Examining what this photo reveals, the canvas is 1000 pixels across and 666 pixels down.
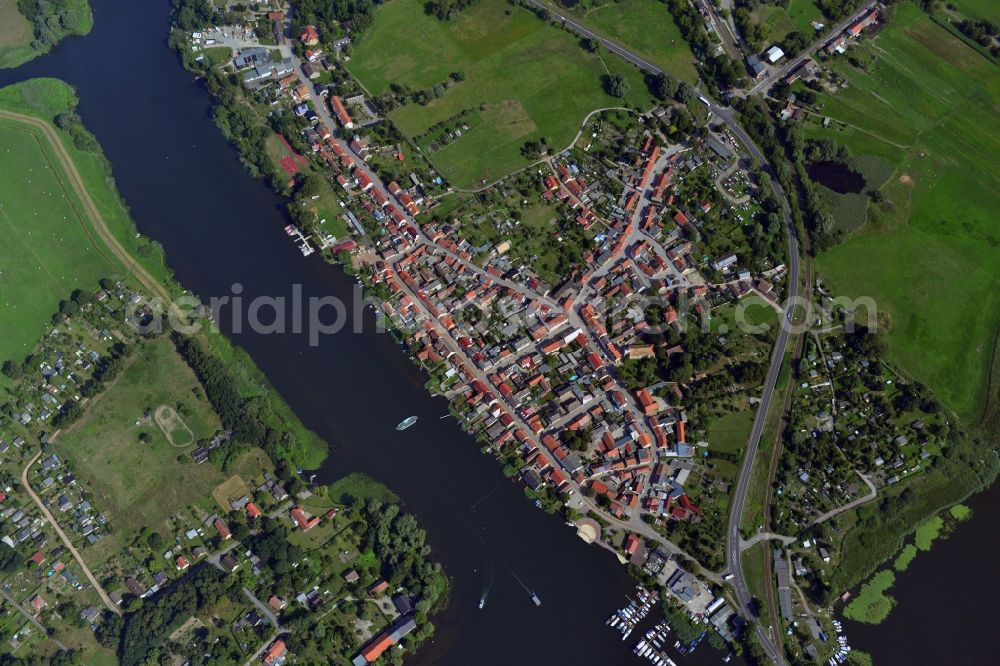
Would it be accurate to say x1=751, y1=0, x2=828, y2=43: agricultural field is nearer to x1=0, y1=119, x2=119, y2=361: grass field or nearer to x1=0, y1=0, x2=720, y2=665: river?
x1=0, y1=0, x2=720, y2=665: river

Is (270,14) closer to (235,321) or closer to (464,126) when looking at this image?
(464,126)

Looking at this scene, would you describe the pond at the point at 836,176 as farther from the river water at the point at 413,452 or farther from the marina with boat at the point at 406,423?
the marina with boat at the point at 406,423

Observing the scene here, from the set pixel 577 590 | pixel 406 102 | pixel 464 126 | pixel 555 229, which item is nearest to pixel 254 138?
pixel 406 102

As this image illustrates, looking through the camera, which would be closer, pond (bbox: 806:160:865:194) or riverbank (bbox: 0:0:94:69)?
pond (bbox: 806:160:865:194)

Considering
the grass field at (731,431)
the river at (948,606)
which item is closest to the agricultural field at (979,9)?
the river at (948,606)

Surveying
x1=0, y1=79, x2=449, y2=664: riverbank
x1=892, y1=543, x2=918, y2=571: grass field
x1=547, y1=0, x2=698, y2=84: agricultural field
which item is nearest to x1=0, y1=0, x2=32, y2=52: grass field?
x1=0, y1=79, x2=449, y2=664: riverbank

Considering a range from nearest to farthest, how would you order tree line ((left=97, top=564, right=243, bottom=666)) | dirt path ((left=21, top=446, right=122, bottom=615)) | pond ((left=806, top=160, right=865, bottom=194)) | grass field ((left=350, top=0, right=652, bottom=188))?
1. tree line ((left=97, top=564, right=243, bottom=666))
2. dirt path ((left=21, top=446, right=122, bottom=615))
3. pond ((left=806, top=160, right=865, bottom=194))
4. grass field ((left=350, top=0, right=652, bottom=188))
